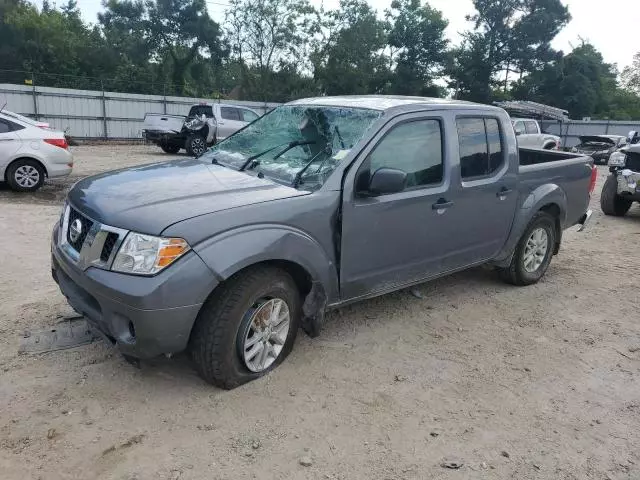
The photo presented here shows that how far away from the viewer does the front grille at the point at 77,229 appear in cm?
314

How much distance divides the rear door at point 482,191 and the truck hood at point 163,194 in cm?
160

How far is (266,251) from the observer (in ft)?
10.1

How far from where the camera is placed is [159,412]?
2.98m

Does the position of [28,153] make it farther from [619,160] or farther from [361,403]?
[619,160]

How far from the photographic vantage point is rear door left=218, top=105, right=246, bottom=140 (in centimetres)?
1741

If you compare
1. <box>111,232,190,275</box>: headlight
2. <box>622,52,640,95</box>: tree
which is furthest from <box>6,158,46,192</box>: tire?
<box>622,52,640,95</box>: tree

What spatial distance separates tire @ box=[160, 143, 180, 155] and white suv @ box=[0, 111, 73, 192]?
8.81 m

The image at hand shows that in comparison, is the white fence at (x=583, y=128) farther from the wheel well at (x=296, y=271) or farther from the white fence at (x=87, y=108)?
the wheel well at (x=296, y=271)

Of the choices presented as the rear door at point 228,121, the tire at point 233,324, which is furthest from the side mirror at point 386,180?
the rear door at point 228,121

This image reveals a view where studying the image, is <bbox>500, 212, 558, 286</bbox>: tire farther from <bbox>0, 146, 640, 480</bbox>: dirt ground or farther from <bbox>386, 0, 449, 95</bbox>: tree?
<bbox>386, 0, 449, 95</bbox>: tree

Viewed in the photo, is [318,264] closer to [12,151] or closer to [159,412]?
[159,412]

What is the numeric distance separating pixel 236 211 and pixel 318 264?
673 mm

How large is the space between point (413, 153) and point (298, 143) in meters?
0.87

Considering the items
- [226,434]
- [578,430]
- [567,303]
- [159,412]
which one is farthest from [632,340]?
[159,412]
